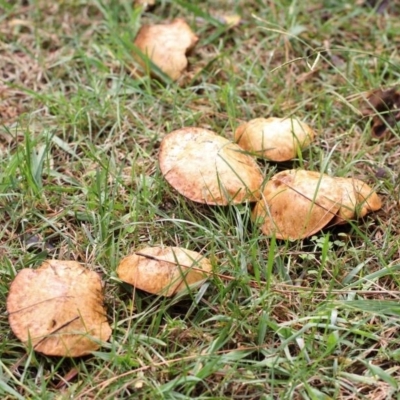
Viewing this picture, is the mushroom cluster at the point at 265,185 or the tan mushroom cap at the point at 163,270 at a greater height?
the mushroom cluster at the point at 265,185

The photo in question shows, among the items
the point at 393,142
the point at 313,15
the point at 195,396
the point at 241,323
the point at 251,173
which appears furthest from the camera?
the point at 313,15

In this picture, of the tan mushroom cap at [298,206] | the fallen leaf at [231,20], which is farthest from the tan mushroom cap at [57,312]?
the fallen leaf at [231,20]

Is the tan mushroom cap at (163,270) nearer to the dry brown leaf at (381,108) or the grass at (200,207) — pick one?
the grass at (200,207)

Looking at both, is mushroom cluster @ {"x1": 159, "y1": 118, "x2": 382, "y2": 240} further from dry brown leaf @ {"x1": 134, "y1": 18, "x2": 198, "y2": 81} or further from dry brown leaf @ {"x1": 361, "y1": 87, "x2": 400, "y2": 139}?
dry brown leaf @ {"x1": 134, "y1": 18, "x2": 198, "y2": 81}

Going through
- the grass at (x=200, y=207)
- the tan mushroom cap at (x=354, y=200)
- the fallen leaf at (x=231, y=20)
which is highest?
the fallen leaf at (x=231, y=20)

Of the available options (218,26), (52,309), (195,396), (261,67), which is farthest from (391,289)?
(218,26)

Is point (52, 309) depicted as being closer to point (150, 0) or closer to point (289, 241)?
point (289, 241)

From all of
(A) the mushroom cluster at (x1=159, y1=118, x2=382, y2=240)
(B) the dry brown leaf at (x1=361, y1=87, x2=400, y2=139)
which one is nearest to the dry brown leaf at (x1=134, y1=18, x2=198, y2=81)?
(A) the mushroom cluster at (x1=159, y1=118, x2=382, y2=240)
